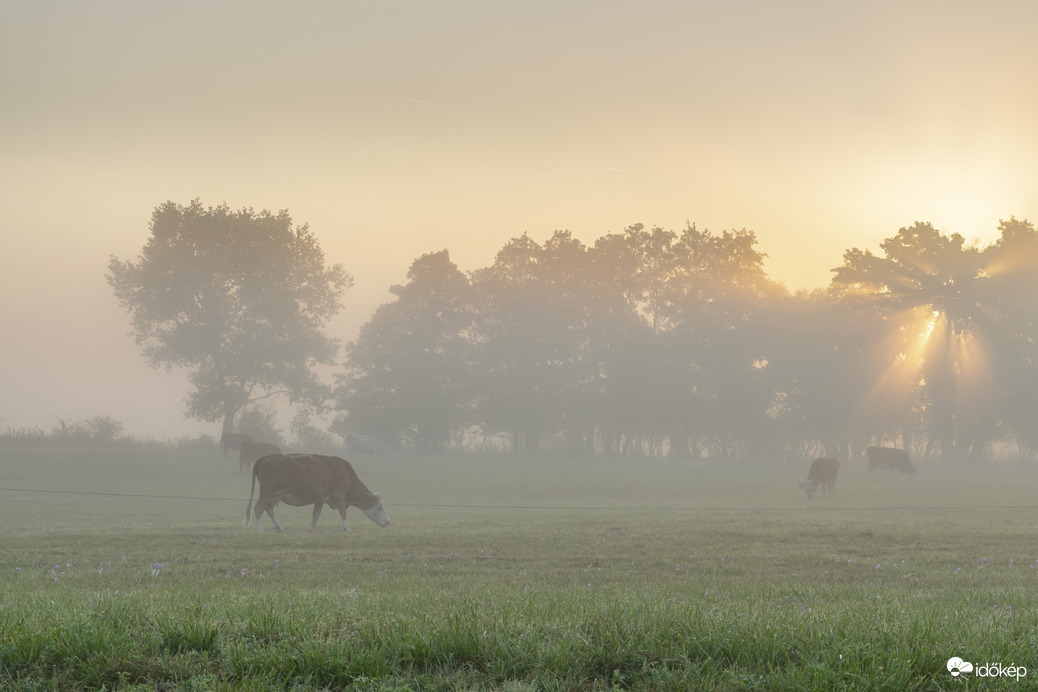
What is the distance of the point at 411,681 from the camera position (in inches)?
207

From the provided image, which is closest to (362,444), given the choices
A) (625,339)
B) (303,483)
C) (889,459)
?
(625,339)

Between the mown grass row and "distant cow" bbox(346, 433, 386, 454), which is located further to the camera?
"distant cow" bbox(346, 433, 386, 454)

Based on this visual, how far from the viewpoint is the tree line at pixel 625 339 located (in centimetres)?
7375

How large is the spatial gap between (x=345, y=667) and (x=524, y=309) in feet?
273

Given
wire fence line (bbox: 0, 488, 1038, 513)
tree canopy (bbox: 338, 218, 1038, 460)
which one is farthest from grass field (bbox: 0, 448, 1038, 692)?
tree canopy (bbox: 338, 218, 1038, 460)

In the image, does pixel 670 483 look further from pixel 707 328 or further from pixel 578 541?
pixel 578 541

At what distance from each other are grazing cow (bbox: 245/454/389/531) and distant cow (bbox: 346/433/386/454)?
49.6 metres

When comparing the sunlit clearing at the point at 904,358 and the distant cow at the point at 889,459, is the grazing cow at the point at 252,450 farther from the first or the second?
the sunlit clearing at the point at 904,358

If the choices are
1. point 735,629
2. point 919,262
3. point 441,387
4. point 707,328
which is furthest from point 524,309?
point 735,629

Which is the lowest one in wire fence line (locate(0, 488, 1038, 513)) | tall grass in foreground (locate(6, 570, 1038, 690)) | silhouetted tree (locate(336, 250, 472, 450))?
wire fence line (locate(0, 488, 1038, 513))

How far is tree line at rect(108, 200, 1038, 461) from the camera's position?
2904 inches

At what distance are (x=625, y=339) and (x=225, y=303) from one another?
116 feet

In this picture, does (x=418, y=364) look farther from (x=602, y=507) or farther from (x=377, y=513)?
(x=377, y=513)

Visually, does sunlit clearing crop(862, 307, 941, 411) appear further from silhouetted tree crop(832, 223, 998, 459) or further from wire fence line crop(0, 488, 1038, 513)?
wire fence line crop(0, 488, 1038, 513)
